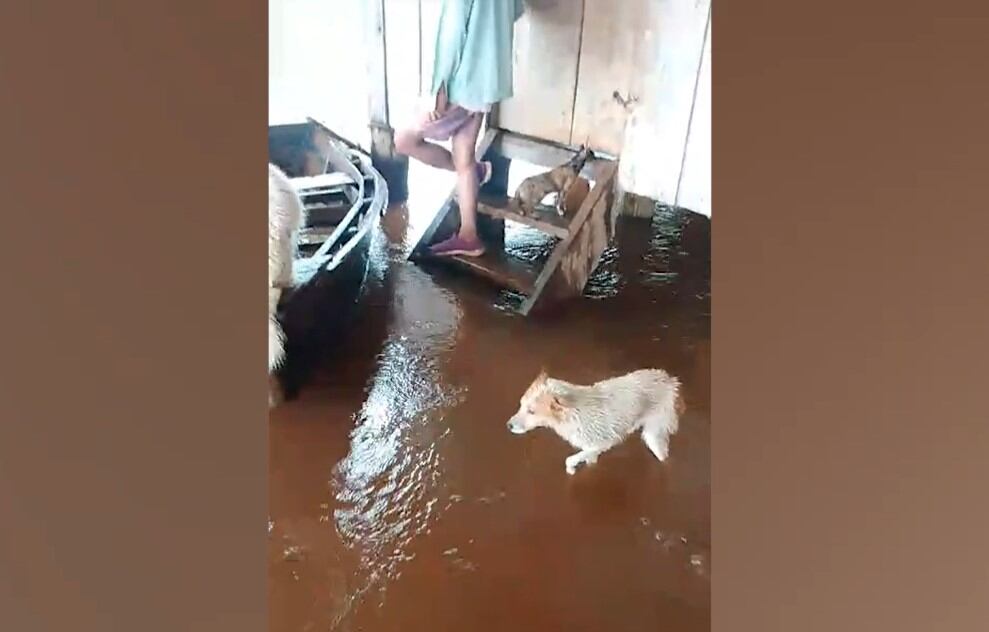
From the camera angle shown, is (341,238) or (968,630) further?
(968,630)

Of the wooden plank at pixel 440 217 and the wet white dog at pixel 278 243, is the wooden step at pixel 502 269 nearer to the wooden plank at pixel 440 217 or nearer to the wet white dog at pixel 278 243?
the wooden plank at pixel 440 217

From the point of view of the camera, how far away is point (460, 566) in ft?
3.76

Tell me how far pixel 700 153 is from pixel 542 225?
8.0 inches

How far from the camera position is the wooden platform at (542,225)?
121cm

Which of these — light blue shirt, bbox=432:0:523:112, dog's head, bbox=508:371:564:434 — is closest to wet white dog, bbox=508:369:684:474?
dog's head, bbox=508:371:564:434

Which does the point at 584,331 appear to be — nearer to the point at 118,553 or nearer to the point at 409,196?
the point at 409,196

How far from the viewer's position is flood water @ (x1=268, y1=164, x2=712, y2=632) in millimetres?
1118

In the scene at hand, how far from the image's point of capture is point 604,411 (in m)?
1.21

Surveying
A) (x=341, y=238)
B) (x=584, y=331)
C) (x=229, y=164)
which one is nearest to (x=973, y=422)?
(x=584, y=331)

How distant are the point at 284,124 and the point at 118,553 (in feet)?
1.51

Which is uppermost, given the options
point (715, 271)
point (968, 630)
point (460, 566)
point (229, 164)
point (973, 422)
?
point (229, 164)

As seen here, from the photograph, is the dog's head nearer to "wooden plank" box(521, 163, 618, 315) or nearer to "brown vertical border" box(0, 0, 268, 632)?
"wooden plank" box(521, 163, 618, 315)

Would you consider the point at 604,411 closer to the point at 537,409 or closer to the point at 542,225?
the point at 537,409

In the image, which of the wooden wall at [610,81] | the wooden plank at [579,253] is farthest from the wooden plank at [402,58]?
the wooden plank at [579,253]
